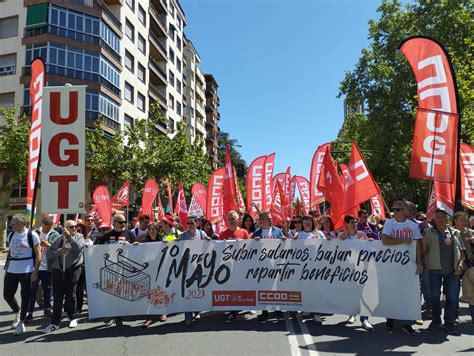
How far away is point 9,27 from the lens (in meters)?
34.5

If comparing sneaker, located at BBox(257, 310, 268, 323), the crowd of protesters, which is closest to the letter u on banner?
the crowd of protesters

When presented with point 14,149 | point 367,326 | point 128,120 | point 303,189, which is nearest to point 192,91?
point 128,120

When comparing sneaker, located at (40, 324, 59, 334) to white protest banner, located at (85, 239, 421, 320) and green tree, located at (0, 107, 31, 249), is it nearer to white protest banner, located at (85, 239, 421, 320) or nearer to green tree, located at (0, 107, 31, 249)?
white protest banner, located at (85, 239, 421, 320)

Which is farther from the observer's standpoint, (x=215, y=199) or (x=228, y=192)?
(x=215, y=199)

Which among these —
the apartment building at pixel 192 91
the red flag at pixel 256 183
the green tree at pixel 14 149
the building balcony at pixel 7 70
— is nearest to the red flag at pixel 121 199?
the red flag at pixel 256 183

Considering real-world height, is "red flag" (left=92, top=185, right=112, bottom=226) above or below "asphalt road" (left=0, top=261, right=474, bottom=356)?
above

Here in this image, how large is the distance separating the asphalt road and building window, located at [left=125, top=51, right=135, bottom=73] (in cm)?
3499

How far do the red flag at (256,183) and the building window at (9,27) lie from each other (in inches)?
1055

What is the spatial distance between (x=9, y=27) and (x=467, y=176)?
114ft

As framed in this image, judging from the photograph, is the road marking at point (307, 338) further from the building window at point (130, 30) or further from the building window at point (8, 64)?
the building window at point (130, 30)

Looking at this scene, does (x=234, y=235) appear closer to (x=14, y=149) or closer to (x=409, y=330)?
(x=409, y=330)

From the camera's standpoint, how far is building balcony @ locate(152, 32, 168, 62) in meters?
46.7

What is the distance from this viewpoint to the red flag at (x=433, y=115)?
7344 millimetres

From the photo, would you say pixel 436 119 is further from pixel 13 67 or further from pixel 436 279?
pixel 13 67
